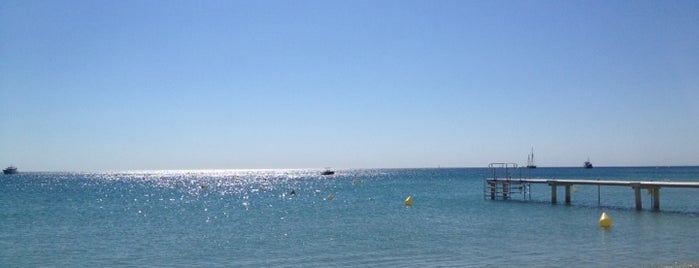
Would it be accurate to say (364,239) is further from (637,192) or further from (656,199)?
(656,199)

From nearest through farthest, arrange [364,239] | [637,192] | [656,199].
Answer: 1. [364,239]
2. [637,192]
3. [656,199]

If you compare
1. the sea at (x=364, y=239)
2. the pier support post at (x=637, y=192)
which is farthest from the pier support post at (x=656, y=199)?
the pier support post at (x=637, y=192)

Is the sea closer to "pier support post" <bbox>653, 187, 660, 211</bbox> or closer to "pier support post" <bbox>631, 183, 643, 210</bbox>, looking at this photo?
"pier support post" <bbox>631, 183, 643, 210</bbox>

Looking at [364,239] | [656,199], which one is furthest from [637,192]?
[364,239]

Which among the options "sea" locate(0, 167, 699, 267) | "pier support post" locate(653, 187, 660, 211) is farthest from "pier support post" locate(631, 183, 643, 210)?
"pier support post" locate(653, 187, 660, 211)

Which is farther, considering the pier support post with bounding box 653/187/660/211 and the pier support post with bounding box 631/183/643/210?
the pier support post with bounding box 653/187/660/211

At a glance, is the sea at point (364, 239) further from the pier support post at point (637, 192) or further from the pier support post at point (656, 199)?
the pier support post at point (656, 199)

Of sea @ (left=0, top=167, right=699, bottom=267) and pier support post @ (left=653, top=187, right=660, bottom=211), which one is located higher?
pier support post @ (left=653, top=187, right=660, bottom=211)

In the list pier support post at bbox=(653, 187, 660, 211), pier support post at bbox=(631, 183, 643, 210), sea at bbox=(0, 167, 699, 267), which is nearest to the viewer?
sea at bbox=(0, 167, 699, 267)

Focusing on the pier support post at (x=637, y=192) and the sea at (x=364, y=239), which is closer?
the sea at (x=364, y=239)

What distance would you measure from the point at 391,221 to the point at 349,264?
13780mm

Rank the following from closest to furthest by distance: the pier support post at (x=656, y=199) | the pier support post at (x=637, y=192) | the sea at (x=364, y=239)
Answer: the sea at (x=364, y=239) < the pier support post at (x=637, y=192) < the pier support post at (x=656, y=199)

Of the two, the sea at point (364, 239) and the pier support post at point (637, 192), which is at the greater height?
the pier support post at point (637, 192)

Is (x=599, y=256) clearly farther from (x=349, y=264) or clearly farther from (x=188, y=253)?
(x=188, y=253)
